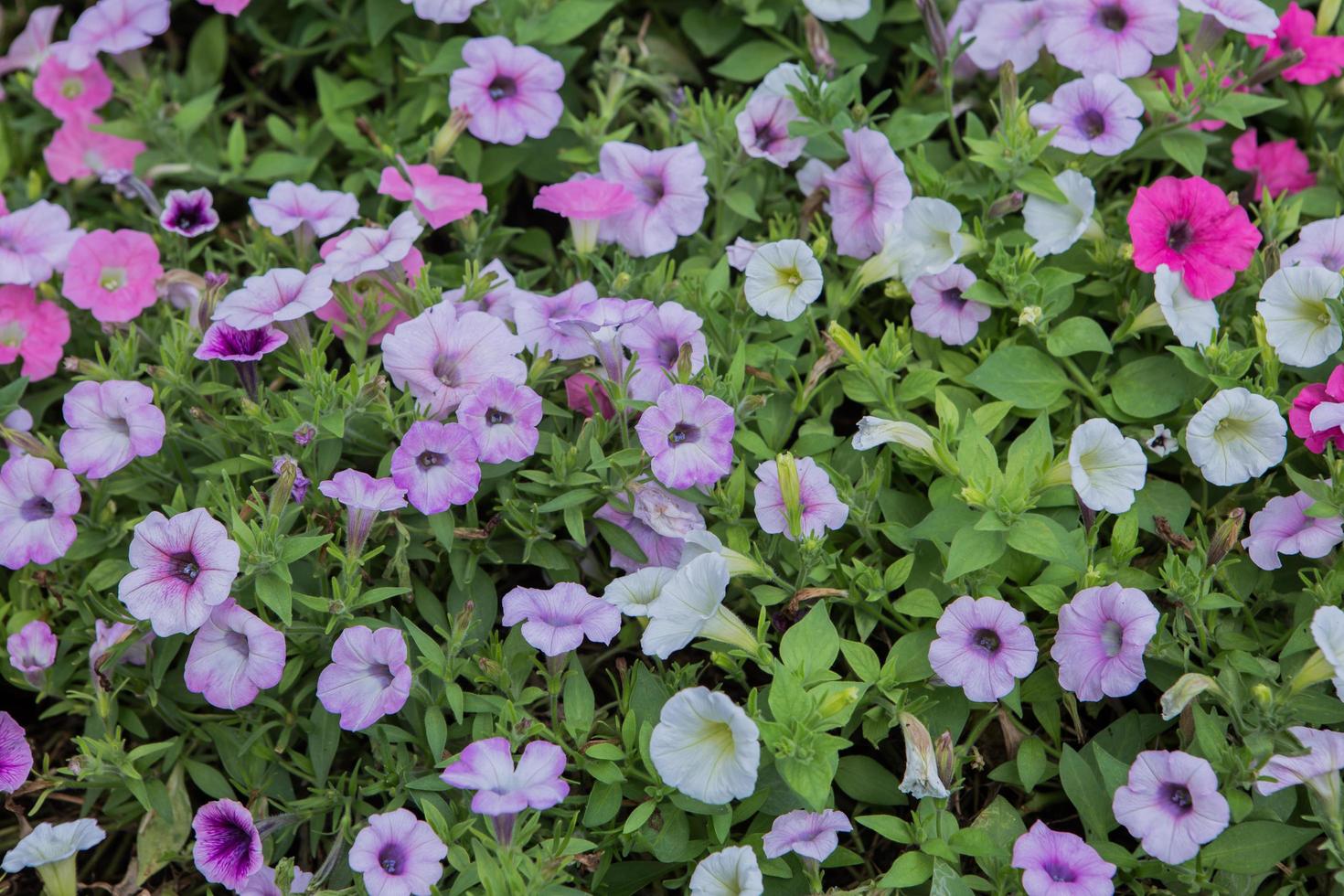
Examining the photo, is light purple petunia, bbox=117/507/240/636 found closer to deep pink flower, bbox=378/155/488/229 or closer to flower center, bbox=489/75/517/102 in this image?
deep pink flower, bbox=378/155/488/229

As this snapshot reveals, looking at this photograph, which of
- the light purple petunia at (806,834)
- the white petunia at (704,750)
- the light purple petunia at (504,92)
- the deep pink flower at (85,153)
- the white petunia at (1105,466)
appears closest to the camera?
the white petunia at (704,750)

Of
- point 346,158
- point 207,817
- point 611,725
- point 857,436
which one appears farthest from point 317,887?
point 346,158

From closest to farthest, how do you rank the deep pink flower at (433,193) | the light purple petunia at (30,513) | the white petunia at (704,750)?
the white petunia at (704,750)
the light purple petunia at (30,513)
the deep pink flower at (433,193)

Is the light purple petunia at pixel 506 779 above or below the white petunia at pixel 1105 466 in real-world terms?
below

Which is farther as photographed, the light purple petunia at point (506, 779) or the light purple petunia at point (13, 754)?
the light purple petunia at point (13, 754)

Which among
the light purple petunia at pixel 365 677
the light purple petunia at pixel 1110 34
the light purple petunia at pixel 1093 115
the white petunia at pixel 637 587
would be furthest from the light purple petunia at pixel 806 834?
the light purple petunia at pixel 1110 34

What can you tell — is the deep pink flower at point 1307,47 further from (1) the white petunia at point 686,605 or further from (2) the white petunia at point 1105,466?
(1) the white petunia at point 686,605

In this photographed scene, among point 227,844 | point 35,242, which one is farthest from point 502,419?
point 35,242

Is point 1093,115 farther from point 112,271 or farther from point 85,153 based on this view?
point 85,153
